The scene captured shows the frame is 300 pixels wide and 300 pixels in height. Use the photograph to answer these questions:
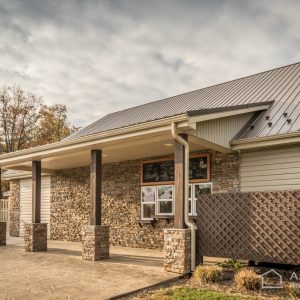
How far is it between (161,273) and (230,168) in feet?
12.4

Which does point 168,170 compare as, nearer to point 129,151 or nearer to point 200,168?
point 200,168

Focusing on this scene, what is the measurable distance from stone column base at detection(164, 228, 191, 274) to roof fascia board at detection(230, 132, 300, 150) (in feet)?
9.19

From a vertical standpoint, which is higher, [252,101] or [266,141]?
[252,101]

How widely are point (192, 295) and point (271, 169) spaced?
448cm

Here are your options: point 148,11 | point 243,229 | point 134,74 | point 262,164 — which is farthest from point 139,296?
point 134,74

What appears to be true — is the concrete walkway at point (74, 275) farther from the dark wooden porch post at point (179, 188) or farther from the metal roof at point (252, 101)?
the metal roof at point (252, 101)

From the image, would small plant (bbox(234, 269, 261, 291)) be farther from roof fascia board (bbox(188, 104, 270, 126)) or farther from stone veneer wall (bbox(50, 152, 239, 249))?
stone veneer wall (bbox(50, 152, 239, 249))

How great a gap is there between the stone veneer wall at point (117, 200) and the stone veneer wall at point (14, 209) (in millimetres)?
3135

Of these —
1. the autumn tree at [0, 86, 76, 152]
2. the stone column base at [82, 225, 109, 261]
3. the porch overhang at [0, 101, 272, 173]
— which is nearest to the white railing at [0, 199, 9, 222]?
the porch overhang at [0, 101, 272, 173]

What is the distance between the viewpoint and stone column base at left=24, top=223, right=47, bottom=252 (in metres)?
11.4

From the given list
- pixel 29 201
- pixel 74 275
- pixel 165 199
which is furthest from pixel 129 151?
pixel 29 201

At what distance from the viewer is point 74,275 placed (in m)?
7.53

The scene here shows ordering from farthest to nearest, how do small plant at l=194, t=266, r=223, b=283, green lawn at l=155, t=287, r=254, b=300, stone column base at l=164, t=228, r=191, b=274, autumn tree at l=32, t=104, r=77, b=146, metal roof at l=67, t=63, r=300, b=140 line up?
1. autumn tree at l=32, t=104, r=77, b=146
2. metal roof at l=67, t=63, r=300, b=140
3. stone column base at l=164, t=228, r=191, b=274
4. small plant at l=194, t=266, r=223, b=283
5. green lawn at l=155, t=287, r=254, b=300

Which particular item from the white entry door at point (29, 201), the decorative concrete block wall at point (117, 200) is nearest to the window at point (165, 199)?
the decorative concrete block wall at point (117, 200)
